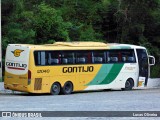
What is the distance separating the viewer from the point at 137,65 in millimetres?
35844

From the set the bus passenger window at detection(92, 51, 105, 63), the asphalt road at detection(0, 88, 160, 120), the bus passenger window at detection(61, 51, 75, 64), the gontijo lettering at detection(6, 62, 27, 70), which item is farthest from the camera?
the bus passenger window at detection(92, 51, 105, 63)

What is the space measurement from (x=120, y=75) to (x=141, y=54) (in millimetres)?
2460

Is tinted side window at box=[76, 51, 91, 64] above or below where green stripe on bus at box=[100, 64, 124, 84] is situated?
above

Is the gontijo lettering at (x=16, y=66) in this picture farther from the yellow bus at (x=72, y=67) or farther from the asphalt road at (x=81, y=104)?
the asphalt road at (x=81, y=104)

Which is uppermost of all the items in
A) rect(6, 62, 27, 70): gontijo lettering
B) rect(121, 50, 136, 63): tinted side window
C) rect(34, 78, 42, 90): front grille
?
rect(121, 50, 136, 63): tinted side window

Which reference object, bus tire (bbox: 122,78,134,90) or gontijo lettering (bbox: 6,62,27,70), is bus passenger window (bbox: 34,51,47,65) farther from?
bus tire (bbox: 122,78,134,90)

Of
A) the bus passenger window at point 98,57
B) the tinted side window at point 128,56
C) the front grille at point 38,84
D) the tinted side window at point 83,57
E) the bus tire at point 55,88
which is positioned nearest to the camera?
the front grille at point 38,84

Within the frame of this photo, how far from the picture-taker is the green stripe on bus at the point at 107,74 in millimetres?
33281

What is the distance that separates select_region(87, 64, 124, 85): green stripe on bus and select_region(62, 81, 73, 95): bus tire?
1544 mm

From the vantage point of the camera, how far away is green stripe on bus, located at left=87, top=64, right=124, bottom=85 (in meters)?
33.3

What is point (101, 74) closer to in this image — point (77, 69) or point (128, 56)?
point (77, 69)

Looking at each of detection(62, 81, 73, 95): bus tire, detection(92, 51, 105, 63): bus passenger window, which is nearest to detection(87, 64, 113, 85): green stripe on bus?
detection(92, 51, 105, 63): bus passenger window

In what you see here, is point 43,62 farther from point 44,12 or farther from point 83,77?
point 44,12

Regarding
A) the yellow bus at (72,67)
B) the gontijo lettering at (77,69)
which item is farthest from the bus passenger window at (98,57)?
the gontijo lettering at (77,69)
